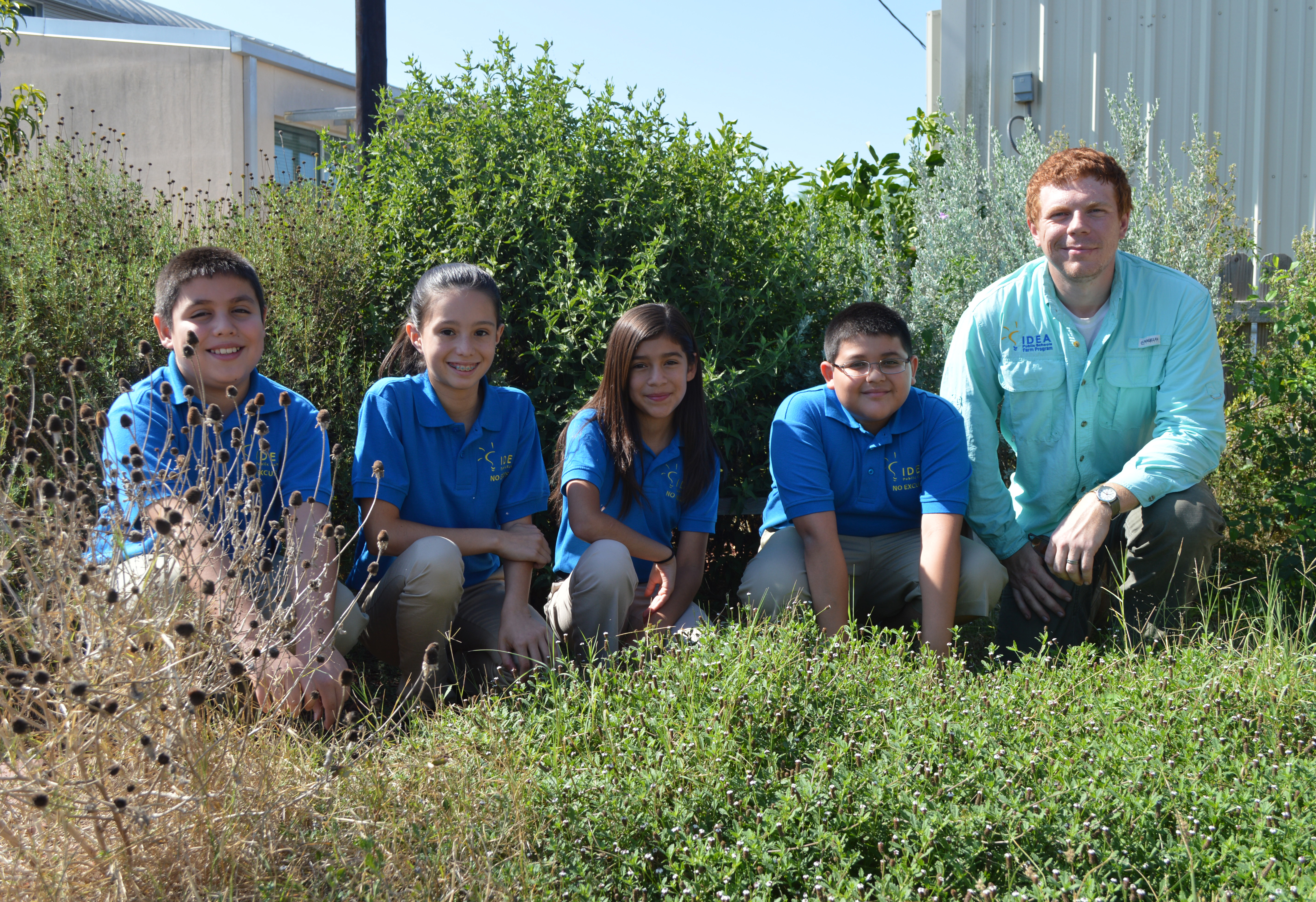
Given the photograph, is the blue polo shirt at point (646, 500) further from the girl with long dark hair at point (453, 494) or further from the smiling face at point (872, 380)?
the smiling face at point (872, 380)

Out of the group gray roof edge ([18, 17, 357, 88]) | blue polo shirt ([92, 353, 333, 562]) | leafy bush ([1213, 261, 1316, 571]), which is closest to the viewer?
blue polo shirt ([92, 353, 333, 562])

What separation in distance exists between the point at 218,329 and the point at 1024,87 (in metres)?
5.95

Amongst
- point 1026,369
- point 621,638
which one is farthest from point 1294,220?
point 621,638

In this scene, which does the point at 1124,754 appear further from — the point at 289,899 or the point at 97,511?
the point at 97,511

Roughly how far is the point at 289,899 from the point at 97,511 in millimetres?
1596

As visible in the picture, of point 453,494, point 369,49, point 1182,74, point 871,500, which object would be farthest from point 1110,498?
point 369,49

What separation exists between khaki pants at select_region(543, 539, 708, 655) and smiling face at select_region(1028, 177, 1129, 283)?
1.81 metres

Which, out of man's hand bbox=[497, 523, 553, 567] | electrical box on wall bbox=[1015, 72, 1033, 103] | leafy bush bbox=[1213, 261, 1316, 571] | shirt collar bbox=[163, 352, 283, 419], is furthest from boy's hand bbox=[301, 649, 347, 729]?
electrical box on wall bbox=[1015, 72, 1033, 103]

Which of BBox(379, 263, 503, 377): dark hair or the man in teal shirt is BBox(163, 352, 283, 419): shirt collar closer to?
BBox(379, 263, 503, 377): dark hair

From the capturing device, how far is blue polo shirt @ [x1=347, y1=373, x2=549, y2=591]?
3.37 m

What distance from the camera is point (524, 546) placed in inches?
134

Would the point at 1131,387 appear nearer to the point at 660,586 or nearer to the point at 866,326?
the point at 866,326

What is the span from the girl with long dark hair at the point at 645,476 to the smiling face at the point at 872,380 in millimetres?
513

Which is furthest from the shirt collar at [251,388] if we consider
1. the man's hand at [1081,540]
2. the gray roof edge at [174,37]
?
the gray roof edge at [174,37]
